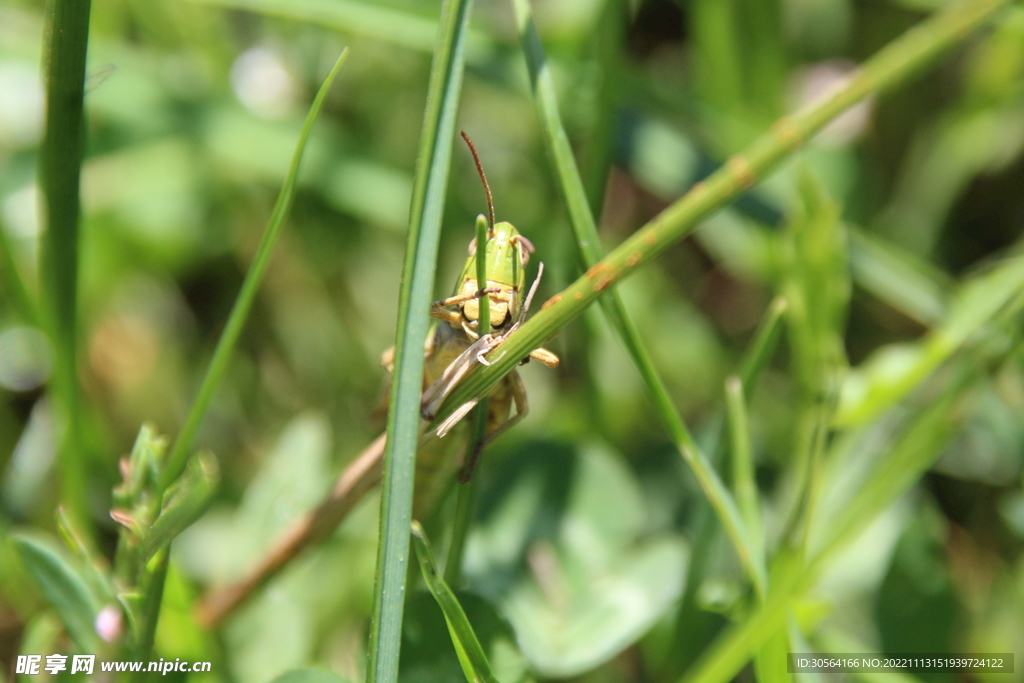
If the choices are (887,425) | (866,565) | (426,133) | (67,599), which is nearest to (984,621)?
(866,565)

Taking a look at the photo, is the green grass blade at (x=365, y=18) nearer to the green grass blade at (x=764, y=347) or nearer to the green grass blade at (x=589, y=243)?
the green grass blade at (x=589, y=243)

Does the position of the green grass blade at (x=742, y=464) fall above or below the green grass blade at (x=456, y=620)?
above

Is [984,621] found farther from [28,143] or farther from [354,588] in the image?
[28,143]

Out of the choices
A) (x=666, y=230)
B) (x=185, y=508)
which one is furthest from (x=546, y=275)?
(x=185, y=508)

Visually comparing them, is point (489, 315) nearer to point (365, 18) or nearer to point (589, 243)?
point (589, 243)

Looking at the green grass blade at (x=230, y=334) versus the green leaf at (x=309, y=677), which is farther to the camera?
the green grass blade at (x=230, y=334)

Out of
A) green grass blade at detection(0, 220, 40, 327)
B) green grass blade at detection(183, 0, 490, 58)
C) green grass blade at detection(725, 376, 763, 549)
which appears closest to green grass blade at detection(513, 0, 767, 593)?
green grass blade at detection(725, 376, 763, 549)

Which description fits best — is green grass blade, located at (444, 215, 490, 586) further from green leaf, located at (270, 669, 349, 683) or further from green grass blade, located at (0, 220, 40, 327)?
green grass blade, located at (0, 220, 40, 327)

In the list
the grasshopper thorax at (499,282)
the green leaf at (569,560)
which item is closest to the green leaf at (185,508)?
the grasshopper thorax at (499,282)
